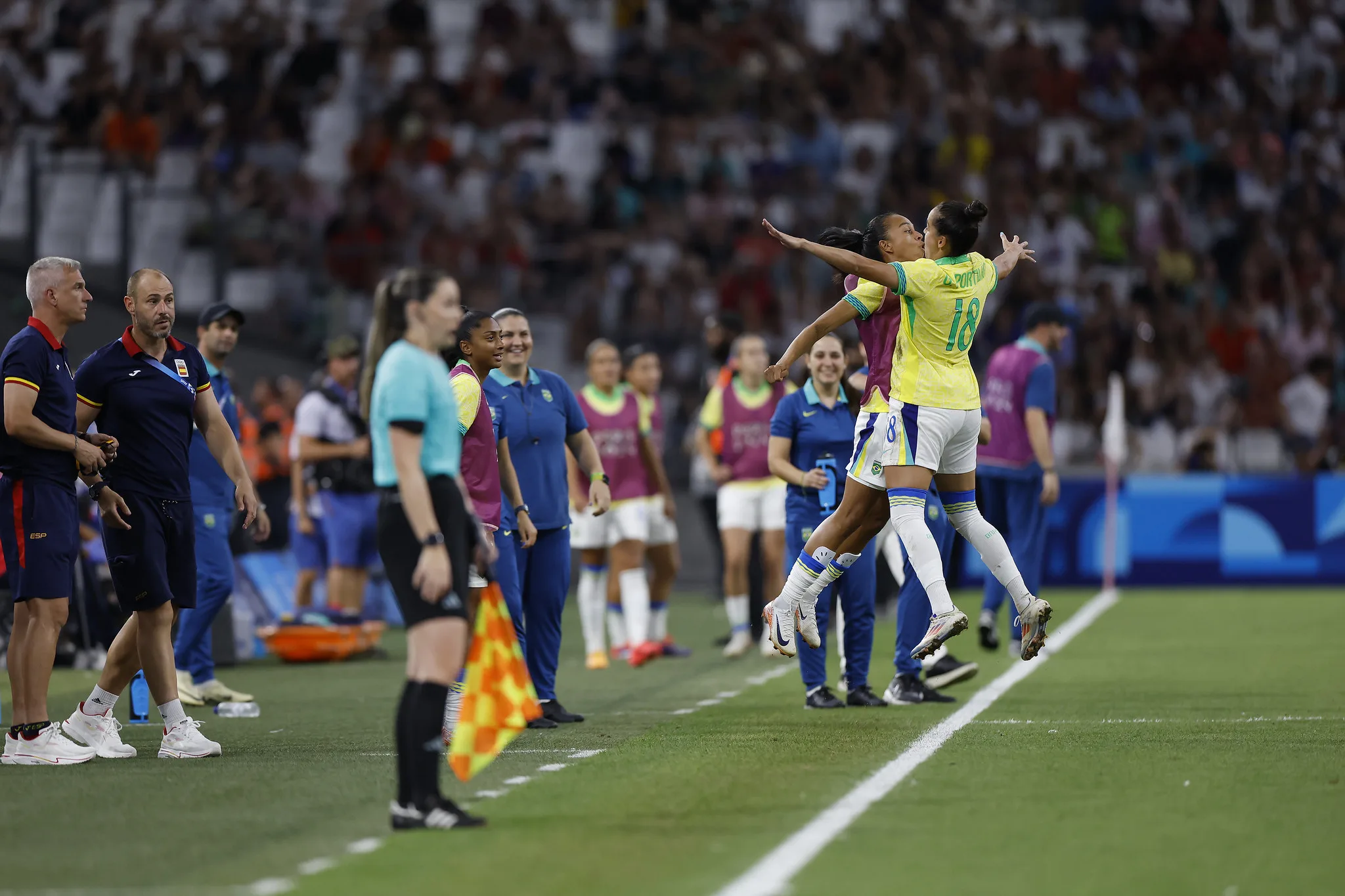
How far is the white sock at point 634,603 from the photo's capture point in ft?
48.1

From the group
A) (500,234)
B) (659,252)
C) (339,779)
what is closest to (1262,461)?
(659,252)

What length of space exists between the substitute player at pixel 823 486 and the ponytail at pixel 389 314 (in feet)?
14.0

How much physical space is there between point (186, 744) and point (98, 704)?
0.57m

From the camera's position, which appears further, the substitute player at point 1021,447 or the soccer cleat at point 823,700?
the substitute player at point 1021,447

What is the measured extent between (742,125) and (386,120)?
16.6ft

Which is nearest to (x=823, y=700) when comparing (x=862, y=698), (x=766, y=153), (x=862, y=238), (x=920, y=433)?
(x=862, y=698)

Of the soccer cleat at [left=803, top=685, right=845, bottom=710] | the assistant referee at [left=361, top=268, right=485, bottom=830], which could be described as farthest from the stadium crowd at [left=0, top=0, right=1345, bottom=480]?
the assistant referee at [left=361, top=268, right=485, bottom=830]

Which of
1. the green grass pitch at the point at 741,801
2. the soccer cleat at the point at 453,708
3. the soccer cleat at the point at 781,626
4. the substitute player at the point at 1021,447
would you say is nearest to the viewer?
the green grass pitch at the point at 741,801

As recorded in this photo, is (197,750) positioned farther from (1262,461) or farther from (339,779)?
(1262,461)

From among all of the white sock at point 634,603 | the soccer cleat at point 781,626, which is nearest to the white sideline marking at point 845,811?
the soccer cleat at point 781,626

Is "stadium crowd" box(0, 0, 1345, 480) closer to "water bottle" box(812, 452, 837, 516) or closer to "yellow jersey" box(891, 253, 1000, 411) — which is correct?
"water bottle" box(812, 452, 837, 516)

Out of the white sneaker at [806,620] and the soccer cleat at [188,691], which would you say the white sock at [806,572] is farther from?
the soccer cleat at [188,691]

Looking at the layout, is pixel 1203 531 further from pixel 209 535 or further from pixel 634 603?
pixel 209 535

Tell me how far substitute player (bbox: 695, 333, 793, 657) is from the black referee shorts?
8.42m
